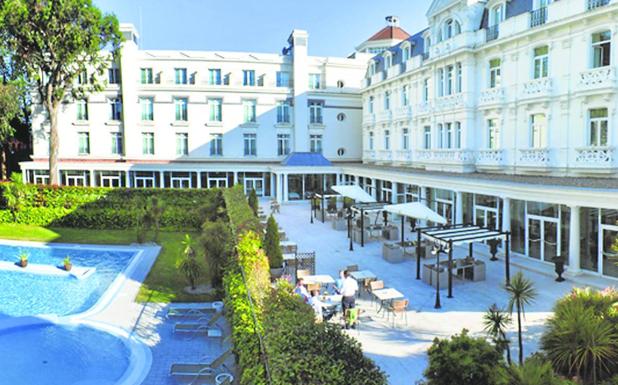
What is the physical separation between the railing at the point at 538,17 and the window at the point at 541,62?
42.0 inches

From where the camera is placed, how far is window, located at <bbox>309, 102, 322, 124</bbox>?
143ft

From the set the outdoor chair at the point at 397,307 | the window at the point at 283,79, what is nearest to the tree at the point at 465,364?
the outdoor chair at the point at 397,307

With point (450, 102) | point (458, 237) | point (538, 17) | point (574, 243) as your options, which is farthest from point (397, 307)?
point (450, 102)

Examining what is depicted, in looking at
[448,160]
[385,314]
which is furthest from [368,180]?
[385,314]

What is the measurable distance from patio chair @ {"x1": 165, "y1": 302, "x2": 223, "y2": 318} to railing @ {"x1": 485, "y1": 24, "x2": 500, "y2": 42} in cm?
1886

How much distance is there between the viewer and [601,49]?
18.3m

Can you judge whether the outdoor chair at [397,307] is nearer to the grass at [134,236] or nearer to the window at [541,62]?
the grass at [134,236]

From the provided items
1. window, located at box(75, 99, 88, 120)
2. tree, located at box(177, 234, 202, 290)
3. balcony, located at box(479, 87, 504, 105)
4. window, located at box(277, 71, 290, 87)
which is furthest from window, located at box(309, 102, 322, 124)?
tree, located at box(177, 234, 202, 290)

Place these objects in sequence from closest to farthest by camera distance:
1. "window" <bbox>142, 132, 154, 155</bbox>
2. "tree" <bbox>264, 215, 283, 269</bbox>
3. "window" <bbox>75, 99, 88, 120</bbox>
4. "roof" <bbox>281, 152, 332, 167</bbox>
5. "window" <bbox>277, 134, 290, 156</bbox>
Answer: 1. "tree" <bbox>264, 215, 283, 269</bbox>
2. "roof" <bbox>281, 152, 332, 167</bbox>
3. "window" <bbox>75, 99, 88, 120</bbox>
4. "window" <bbox>142, 132, 154, 155</bbox>
5. "window" <bbox>277, 134, 290, 156</bbox>

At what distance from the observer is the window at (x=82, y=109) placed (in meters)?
41.2

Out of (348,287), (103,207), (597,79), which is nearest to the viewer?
(348,287)

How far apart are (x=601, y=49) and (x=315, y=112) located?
27.9 meters

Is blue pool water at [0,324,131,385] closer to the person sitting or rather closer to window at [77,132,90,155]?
the person sitting

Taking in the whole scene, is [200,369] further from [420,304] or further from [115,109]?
[115,109]
